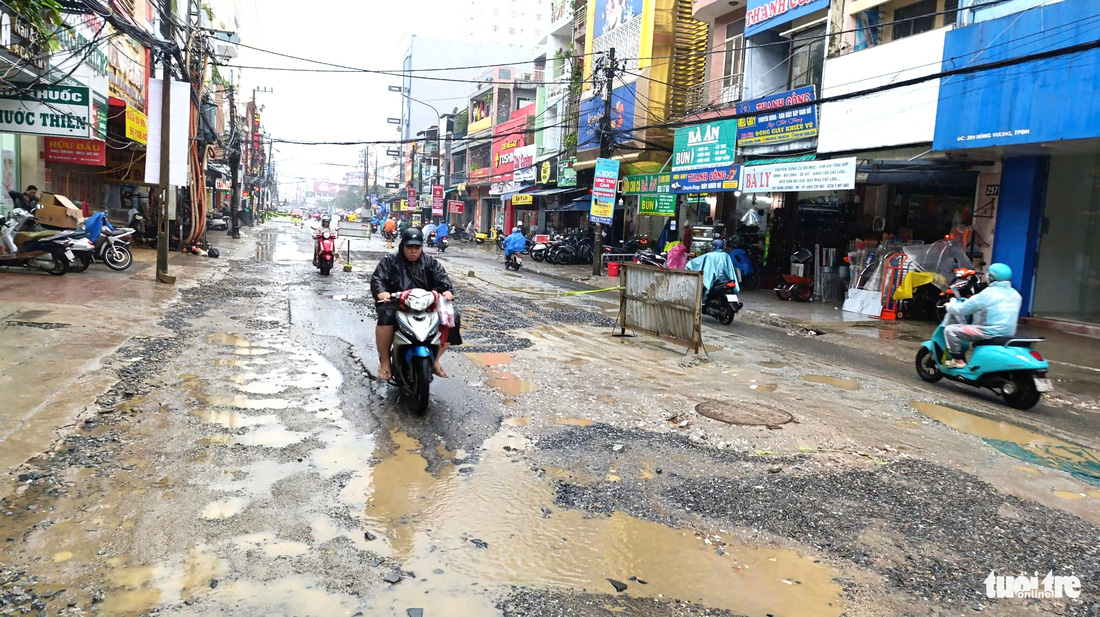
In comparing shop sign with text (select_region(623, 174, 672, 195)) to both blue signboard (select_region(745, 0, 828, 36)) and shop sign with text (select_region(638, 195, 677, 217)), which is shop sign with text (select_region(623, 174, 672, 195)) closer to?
shop sign with text (select_region(638, 195, 677, 217))

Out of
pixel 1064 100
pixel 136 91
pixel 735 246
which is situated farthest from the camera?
pixel 136 91

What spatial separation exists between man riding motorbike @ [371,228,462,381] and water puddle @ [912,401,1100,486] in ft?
15.7

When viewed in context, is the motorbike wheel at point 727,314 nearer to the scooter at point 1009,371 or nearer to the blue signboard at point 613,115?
the scooter at point 1009,371

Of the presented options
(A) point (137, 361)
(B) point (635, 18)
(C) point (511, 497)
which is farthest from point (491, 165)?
(C) point (511, 497)

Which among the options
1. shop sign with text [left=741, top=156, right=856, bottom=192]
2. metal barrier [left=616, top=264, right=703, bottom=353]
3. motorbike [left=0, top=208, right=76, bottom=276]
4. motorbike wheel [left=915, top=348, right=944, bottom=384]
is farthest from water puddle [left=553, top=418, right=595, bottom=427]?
motorbike [left=0, top=208, right=76, bottom=276]

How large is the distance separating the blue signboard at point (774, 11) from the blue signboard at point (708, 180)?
13.4ft

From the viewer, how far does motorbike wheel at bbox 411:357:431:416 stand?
6.31 meters

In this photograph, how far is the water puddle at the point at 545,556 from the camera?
3529 millimetres

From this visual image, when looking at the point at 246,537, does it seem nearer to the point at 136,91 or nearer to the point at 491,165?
the point at 136,91

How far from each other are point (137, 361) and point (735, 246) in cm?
1771

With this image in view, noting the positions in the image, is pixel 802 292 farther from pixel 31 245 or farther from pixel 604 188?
pixel 31 245

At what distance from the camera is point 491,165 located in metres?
52.7

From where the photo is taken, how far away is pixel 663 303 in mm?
10570

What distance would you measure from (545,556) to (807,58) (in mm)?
19641
